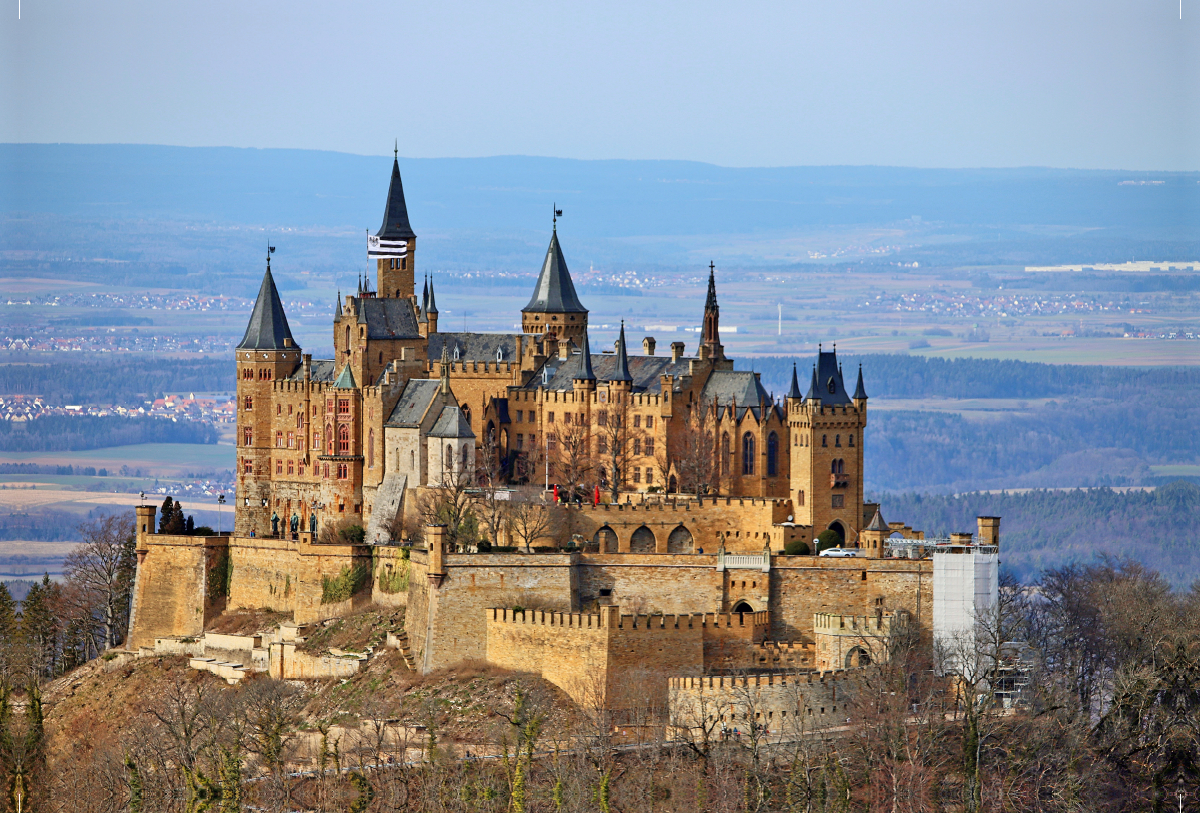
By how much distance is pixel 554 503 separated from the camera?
98.1 m

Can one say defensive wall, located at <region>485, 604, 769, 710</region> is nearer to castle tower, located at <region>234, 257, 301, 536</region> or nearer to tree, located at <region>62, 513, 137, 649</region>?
castle tower, located at <region>234, 257, 301, 536</region>

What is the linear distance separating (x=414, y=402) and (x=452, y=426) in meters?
3.80

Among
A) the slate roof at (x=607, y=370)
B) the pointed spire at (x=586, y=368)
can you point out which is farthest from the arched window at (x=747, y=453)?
the pointed spire at (x=586, y=368)

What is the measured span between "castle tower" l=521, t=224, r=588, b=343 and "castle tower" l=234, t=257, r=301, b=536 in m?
12.3

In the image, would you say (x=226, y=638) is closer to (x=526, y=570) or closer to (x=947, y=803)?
(x=526, y=570)

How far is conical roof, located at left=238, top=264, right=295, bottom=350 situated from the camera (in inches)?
4496

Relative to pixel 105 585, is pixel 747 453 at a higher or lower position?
higher

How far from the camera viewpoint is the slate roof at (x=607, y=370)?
109m

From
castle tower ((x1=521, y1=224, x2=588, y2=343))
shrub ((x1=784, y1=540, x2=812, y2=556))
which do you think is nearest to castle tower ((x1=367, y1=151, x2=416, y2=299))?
castle tower ((x1=521, y1=224, x2=588, y2=343))

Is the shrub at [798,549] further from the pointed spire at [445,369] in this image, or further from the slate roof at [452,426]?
the pointed spire at [445,369]

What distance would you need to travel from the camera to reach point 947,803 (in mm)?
79188

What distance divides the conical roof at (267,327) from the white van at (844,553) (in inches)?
1335

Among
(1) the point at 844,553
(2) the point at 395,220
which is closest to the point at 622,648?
(1) the point at 844,553

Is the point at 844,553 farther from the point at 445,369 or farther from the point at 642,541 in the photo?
the point at 445,369
